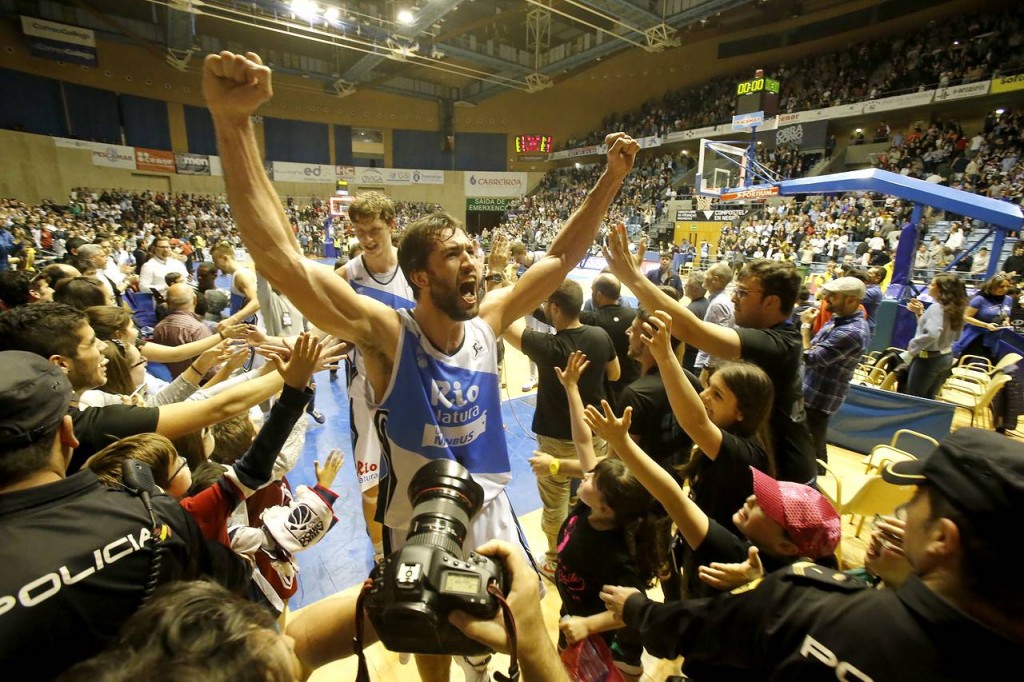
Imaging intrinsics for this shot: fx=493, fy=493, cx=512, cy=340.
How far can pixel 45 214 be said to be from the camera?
1617cm

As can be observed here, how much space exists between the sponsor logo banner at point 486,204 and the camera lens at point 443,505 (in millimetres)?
33012

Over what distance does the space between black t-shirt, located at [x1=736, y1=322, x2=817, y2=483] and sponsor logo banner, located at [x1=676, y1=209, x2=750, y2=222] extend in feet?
64.9

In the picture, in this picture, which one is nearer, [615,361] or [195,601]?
[195,601]

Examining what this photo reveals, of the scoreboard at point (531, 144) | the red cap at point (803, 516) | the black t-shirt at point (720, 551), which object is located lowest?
the black t-shirt at point (720, 551)

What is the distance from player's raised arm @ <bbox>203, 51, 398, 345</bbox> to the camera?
143cm

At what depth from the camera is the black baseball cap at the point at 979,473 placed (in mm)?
883

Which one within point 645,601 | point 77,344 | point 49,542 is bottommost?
point 645,601

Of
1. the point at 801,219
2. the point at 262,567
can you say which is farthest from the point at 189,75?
the point at 262,567

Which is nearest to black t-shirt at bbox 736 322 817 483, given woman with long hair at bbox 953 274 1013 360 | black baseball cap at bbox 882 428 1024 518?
black baseball cap at bbox 882 428 1024 518

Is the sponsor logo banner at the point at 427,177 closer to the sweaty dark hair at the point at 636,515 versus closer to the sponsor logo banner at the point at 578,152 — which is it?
the sponsor logo banner at the point at 578,152

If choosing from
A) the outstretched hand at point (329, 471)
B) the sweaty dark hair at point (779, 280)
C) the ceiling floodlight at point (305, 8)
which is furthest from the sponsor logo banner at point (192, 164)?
the sweaty dark hair at point (779, 280)

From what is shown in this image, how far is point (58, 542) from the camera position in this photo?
1.02m

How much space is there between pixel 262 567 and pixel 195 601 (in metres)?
1.37

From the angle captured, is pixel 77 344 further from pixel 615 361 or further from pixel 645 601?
pixel 615 361
